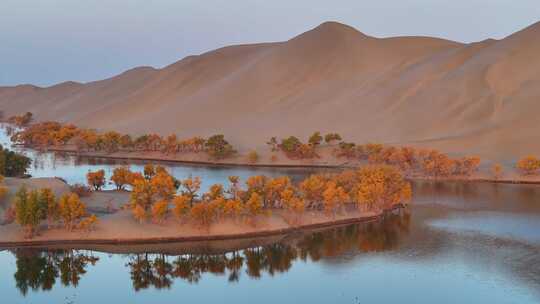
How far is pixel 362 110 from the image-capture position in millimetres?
99625

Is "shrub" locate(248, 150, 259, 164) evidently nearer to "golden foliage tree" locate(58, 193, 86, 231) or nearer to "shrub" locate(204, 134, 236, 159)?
"shrub" locate(204, 134, 236, 159)

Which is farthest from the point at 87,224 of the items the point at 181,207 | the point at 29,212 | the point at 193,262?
the point at 193,262

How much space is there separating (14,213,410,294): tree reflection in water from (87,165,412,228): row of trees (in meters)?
3.14

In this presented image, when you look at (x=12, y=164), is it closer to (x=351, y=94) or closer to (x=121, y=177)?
(x=121, y=177)

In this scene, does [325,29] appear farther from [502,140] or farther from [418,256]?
[418,256]

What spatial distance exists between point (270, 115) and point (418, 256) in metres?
78.6

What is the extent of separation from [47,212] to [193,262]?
8.41m

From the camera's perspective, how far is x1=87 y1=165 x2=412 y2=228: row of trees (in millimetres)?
33781

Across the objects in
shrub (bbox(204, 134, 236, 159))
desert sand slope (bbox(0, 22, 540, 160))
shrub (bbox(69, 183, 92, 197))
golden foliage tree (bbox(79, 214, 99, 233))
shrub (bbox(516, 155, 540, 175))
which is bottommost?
golden foliage tree (bbox(79, 214, 99, 233))

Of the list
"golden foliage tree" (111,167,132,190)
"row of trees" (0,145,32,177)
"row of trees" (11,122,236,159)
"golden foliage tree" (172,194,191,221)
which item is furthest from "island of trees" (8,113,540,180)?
"golden foliage tree" (172,194,191,221)

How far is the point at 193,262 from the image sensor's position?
29.6m

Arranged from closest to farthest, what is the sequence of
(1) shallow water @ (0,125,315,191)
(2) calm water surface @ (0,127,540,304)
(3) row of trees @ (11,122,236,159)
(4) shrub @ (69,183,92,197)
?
1. (2) calm water surface @ (0,127,540,304)
2. (4) shrub @ (69,183,92,197)
3. (1) shallow water @ (0,125,315,191)
4. (3) row of trees @ (11,122,236,159)

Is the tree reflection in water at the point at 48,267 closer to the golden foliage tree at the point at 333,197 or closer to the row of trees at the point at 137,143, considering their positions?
the golden foliage tree at the point at 333,197

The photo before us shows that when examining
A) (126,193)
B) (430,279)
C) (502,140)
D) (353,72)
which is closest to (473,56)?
(353,72)
